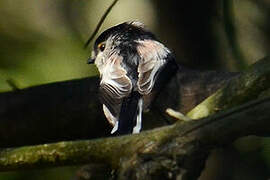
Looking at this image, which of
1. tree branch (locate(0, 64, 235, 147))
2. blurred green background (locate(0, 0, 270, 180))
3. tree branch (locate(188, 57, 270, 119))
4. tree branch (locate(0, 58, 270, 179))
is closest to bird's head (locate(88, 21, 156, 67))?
tree branch (locate(0, 64, 235, 147))

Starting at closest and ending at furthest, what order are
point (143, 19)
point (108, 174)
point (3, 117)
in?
point (108, 174)
point (3, 117)
point (143, 19)

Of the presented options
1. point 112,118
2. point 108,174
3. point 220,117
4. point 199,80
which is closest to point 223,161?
point 199,80

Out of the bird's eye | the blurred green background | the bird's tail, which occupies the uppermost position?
the bird's eye

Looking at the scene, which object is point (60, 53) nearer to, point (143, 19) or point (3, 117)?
point (143, 19)

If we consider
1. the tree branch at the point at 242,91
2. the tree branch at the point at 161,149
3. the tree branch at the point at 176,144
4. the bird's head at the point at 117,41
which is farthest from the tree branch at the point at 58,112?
the tree branch at the point at 176,144

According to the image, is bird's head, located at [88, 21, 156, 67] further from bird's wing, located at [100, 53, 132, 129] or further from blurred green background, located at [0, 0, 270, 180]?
blurred green background, located at [0, 0, 270, 180]

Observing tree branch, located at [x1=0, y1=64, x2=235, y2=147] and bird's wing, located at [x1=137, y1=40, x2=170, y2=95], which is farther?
tree branch, located at [x1=0, y1=64, x2=235, y2=147]
